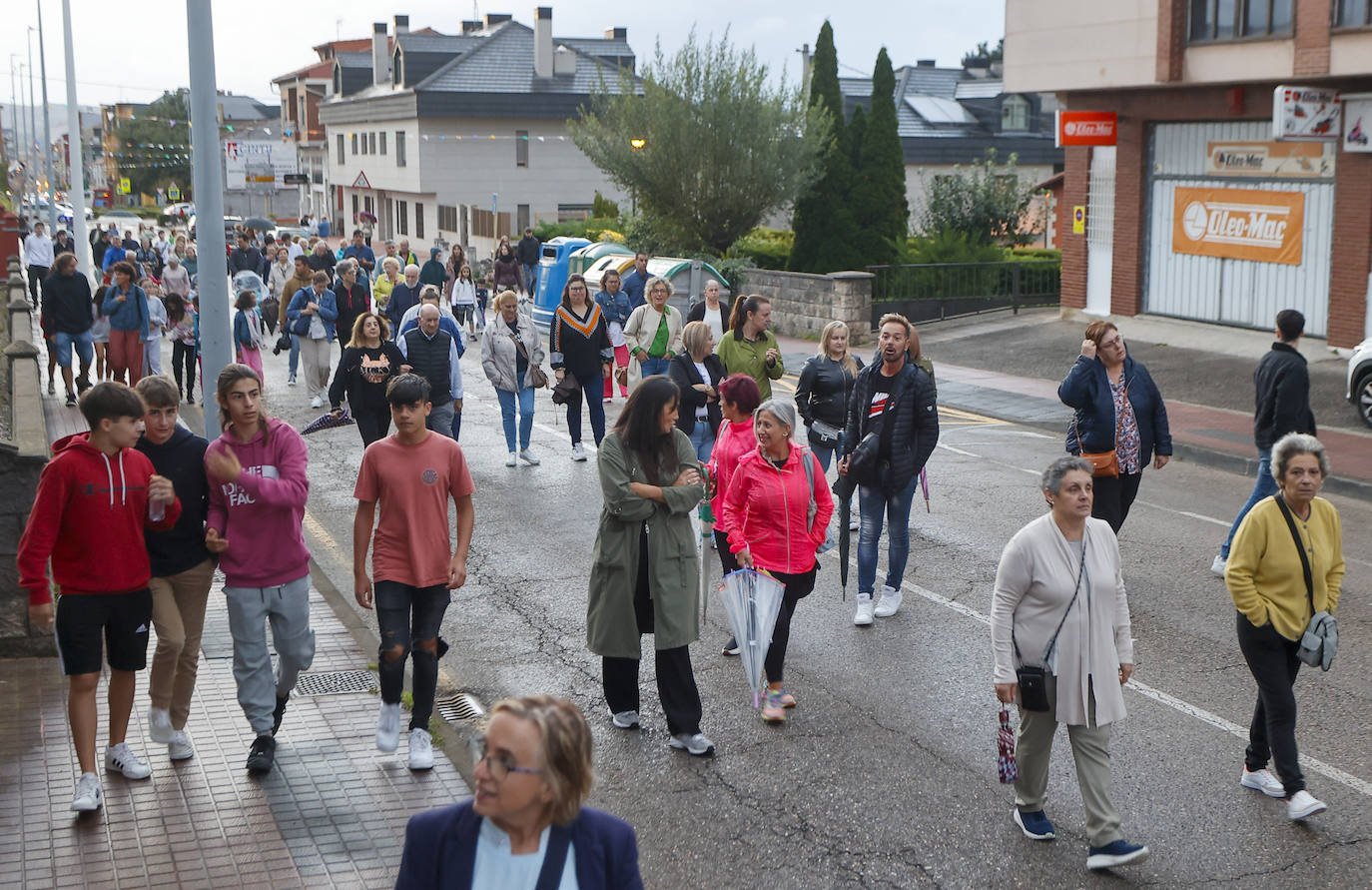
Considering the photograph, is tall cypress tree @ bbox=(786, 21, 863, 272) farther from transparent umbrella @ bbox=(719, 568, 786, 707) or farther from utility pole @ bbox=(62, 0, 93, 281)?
transparent umbrella @ bbox=(719, 568, 786, 707)

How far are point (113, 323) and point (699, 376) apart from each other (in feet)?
29.4

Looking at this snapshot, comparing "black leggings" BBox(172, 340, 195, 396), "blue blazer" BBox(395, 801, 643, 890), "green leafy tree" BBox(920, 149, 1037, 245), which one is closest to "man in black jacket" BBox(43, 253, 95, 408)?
"black leggings" BBox(172, 340, 195, 396)

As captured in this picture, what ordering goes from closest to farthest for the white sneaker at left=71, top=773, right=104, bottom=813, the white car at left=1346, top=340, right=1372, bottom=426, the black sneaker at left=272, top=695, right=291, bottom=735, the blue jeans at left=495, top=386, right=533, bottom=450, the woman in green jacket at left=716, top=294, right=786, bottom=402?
the white sneaker at left=71, top=773, right=104, bottom=813, the black sneaker at left=272, top=695, right=291, bottom=735, the woman in green jacket at left=716, top=294, right=786, bottom=402, the blue jeans at left=495, top=386, right=533, bottom=450, the white car at left=1346, top=340, right=1372, bottom=426

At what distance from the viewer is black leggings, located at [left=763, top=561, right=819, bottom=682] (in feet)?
23.4

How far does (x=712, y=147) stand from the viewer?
29938 millimetres

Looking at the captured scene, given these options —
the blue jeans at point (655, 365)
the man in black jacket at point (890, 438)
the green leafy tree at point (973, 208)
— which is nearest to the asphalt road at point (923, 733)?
the man in black jacket at point (890, 438)

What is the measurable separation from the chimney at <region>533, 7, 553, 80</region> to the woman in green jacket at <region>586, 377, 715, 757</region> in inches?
2034

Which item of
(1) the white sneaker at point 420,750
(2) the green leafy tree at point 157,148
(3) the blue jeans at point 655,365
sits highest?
(2) the green leafy tree at point 157,148

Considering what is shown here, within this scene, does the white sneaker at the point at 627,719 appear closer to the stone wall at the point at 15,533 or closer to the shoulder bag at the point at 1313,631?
the shoulder bag at the point at 1313,631

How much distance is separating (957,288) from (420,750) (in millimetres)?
22393

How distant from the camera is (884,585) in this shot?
9.22 m

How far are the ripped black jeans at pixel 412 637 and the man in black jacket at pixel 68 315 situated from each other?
449 inches

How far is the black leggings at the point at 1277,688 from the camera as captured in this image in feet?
19.5

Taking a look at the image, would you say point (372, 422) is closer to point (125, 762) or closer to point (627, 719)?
point (627, 719)
